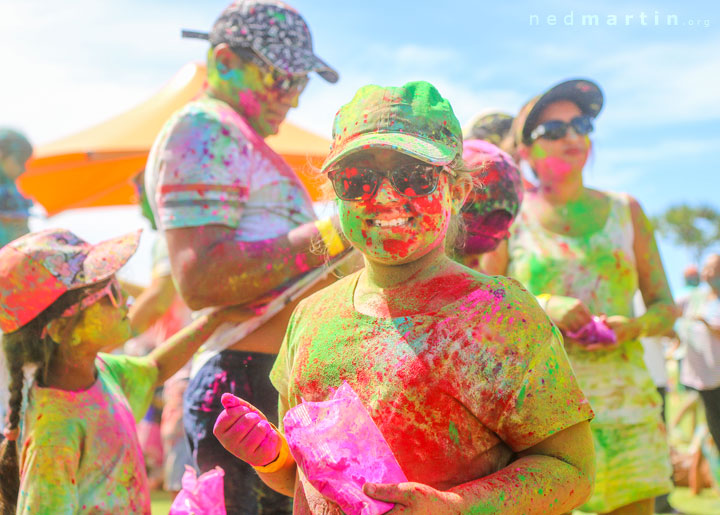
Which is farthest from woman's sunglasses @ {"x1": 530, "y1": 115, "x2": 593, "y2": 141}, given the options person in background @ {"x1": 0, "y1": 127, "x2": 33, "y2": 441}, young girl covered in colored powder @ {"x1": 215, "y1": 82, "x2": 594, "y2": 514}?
person in background @ {"x1": 0, "y1": 127, "x2": 33, "y2": 441}

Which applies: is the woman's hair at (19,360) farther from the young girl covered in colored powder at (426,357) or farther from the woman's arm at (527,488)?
the woman's arm at (527,488)

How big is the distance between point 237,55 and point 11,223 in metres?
2.96

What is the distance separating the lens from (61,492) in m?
2.31

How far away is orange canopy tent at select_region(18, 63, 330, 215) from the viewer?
8.16 metres

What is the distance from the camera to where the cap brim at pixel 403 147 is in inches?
62.9

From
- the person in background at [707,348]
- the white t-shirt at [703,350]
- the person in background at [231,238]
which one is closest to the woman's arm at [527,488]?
the person in background at [231,238]

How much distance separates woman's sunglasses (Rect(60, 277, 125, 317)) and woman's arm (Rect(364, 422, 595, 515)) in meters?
1.65

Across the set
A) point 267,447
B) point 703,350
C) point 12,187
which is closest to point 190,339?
point 267,447

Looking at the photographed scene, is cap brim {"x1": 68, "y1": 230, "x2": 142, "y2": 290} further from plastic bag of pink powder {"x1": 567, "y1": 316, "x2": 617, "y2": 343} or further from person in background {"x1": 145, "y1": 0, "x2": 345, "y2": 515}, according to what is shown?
plastic bag of pink powder {"x1": 567, "y1": 316, "x2": 617, "y2": 343}

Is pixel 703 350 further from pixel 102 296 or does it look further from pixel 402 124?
pixel 402 124

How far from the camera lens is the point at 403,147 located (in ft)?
5.23

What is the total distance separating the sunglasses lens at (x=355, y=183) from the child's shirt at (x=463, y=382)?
0.27m

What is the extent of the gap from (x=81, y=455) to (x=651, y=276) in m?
2.34

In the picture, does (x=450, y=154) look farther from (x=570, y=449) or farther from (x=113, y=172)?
(x=113, y=172)
